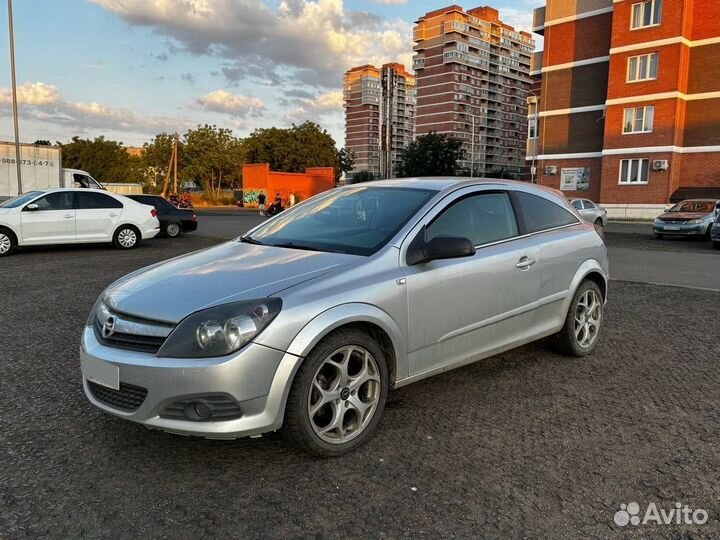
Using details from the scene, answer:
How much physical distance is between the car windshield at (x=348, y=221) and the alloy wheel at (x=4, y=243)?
10.8m

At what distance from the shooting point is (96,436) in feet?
11.3

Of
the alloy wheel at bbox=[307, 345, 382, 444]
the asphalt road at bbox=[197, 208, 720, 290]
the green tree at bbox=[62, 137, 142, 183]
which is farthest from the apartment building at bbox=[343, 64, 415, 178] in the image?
the alloy wheel at bbox=[307, 345, 382, 444]

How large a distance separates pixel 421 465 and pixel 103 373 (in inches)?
69.8

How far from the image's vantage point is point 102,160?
6712cm

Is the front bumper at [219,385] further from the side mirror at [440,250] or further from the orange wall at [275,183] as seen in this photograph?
the orange wall at [275,183]

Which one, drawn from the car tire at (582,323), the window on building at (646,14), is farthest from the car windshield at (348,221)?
the window on building at (646,14)

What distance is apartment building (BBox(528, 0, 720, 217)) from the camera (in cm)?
3378

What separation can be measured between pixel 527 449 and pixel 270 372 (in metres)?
1.56

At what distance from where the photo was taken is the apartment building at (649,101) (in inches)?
1330

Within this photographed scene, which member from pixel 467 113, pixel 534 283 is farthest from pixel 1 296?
pixel 467 113

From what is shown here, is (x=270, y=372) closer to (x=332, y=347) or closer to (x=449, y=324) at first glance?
(x=332, y=347)

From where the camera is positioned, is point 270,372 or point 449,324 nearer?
point 270,372

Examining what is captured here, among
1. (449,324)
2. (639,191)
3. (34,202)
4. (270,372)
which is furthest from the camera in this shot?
(639,191)

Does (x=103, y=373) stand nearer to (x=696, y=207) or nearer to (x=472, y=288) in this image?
(x=472, y=288)
